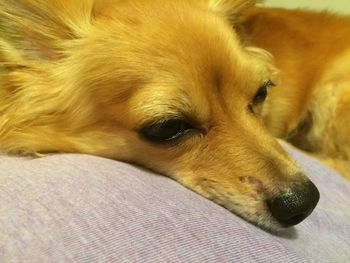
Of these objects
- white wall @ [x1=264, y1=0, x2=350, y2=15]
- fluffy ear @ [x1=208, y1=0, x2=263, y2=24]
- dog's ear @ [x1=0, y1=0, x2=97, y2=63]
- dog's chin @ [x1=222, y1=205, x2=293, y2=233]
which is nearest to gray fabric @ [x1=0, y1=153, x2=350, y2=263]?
dog's chin @ [x1=222, y1=205, x2=293, y2=233]

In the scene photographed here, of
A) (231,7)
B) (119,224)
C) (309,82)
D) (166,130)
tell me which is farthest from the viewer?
(309,82)

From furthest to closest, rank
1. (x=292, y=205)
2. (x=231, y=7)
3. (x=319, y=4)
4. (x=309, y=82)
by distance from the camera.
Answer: (x=319, y=4) → (x=309, y=82) → (x=231, y=7) → (x=292, y=205)

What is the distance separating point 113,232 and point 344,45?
128 centimetres

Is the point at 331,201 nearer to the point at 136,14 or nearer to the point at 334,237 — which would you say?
the point at 334,237

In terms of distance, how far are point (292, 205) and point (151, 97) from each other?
0.37 meters

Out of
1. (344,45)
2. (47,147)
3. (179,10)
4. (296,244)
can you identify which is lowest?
(296,244)

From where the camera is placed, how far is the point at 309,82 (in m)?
1.82

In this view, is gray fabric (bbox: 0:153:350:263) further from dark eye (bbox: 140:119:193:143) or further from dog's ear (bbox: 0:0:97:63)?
dog's ear (bbox: 0:0:97:63)

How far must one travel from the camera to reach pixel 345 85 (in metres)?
1.76

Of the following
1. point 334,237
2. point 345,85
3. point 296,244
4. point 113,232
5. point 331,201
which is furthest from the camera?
point 345,85

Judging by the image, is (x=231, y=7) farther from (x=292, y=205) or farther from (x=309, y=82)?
(x=292, y=205)

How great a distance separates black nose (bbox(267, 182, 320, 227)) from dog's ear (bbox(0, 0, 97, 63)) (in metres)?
0.61

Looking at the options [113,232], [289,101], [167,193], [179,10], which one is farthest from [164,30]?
[289,101]

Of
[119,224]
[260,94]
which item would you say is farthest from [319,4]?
[119,224]
